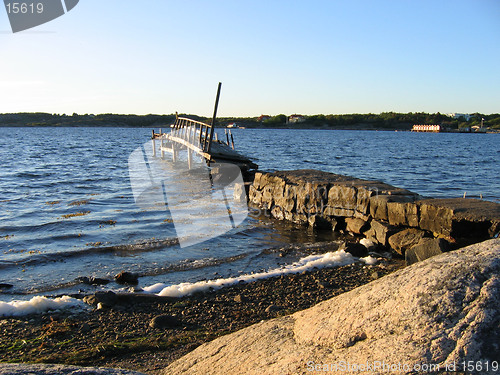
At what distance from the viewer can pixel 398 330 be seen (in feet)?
9.86

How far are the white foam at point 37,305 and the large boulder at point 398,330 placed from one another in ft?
11.9

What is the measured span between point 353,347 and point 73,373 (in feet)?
6.30

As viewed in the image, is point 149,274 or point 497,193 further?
point 497,193

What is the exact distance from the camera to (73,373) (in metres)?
2.72

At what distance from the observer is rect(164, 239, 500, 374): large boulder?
2.72m

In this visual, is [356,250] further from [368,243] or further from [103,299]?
[103,299]

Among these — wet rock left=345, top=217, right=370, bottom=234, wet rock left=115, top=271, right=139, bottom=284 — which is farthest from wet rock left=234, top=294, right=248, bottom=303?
wet rock left=345, top=217, right=370, bottom=234

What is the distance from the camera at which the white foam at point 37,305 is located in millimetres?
6543

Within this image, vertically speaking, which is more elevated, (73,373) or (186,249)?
(73,373)

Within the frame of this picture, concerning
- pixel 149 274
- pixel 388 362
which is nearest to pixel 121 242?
pixel 149 274

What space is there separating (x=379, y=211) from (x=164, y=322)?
6.68 meters

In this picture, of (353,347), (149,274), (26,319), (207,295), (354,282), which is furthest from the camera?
(149,274)

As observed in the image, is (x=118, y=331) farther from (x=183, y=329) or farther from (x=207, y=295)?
(x=207, y=295)

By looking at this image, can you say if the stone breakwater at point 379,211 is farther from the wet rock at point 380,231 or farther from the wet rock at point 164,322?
the wet rock at point 164,322
